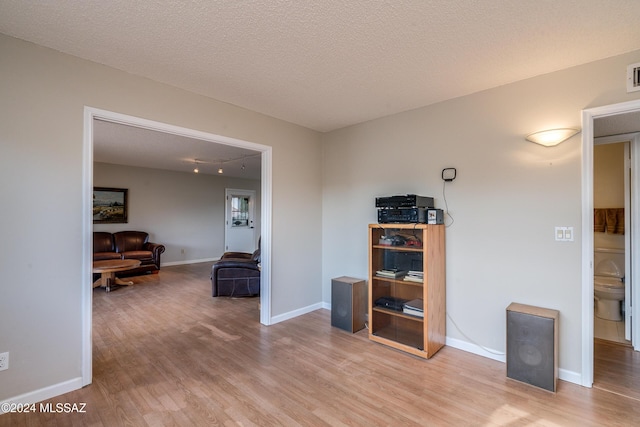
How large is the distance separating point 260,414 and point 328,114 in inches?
117

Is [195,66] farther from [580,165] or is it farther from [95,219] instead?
[95,219]

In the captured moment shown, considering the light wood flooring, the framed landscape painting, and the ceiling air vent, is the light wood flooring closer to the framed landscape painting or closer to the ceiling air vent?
the ceiling air vent

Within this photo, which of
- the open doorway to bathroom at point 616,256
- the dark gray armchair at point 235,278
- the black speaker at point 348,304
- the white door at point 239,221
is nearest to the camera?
the open doorway to bathroom at point 616,256

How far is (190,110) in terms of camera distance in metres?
2.85

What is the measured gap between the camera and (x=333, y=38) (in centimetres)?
197

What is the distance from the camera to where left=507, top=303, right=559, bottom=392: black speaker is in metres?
2.17

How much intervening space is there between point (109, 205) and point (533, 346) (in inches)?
313

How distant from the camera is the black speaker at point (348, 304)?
10.9 ft

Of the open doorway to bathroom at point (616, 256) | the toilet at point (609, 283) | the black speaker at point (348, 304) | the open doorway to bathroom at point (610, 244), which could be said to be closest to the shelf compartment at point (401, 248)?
the black speaker at point (348, 304)

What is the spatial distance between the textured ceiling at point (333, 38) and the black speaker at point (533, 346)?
1966 millimetres

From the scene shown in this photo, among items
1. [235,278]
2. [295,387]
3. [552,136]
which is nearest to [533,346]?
[552,136]

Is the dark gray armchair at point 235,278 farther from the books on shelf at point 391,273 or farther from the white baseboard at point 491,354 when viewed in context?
the white baseboard at point 491,354

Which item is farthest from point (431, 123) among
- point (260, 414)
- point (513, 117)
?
point (260, 414)

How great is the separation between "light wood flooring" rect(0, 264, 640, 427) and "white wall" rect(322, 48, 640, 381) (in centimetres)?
50
